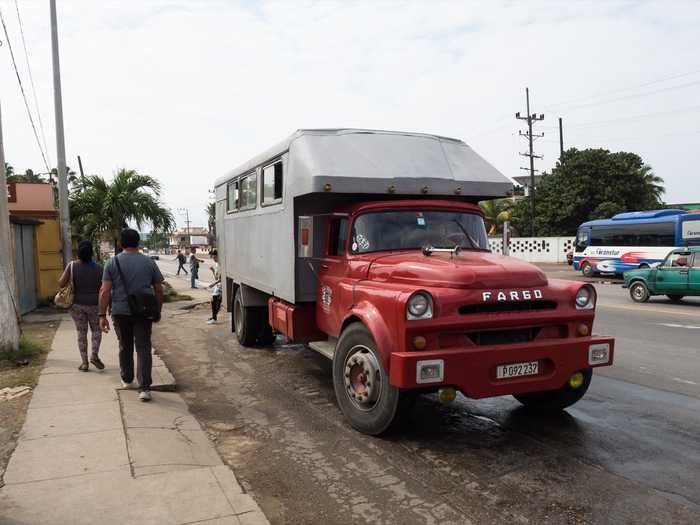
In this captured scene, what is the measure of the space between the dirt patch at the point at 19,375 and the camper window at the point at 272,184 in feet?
11.7

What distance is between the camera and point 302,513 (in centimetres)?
380

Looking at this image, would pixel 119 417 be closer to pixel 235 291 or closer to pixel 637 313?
Result: pixel 235 291

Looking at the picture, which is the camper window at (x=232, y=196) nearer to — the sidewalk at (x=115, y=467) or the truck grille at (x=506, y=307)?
the sidewalk at (x=115, y=467)

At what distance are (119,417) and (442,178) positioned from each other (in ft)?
13.5

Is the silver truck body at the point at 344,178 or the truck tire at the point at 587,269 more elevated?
the silver truck body at the point at 344,178

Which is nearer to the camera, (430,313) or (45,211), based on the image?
(430,313)

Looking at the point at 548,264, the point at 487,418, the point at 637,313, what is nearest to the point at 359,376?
the point at 487,418

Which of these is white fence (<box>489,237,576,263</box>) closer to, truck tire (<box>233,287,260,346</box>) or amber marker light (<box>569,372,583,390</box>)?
truck tire (<box>233,287,260,346</box>)

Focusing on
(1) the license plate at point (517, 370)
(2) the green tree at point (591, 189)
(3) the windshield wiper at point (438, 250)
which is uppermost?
(2) the green tree at point (591, 189)

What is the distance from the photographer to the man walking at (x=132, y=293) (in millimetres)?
6141

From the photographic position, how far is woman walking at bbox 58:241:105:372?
7.27 meters

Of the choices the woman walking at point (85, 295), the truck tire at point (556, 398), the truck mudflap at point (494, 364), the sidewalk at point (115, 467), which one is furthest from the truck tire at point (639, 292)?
the woman walking at point (85, 295)

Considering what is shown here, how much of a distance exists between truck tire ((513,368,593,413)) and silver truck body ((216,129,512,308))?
2.29 metres

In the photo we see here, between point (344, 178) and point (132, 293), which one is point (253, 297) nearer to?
point (132, 293)
